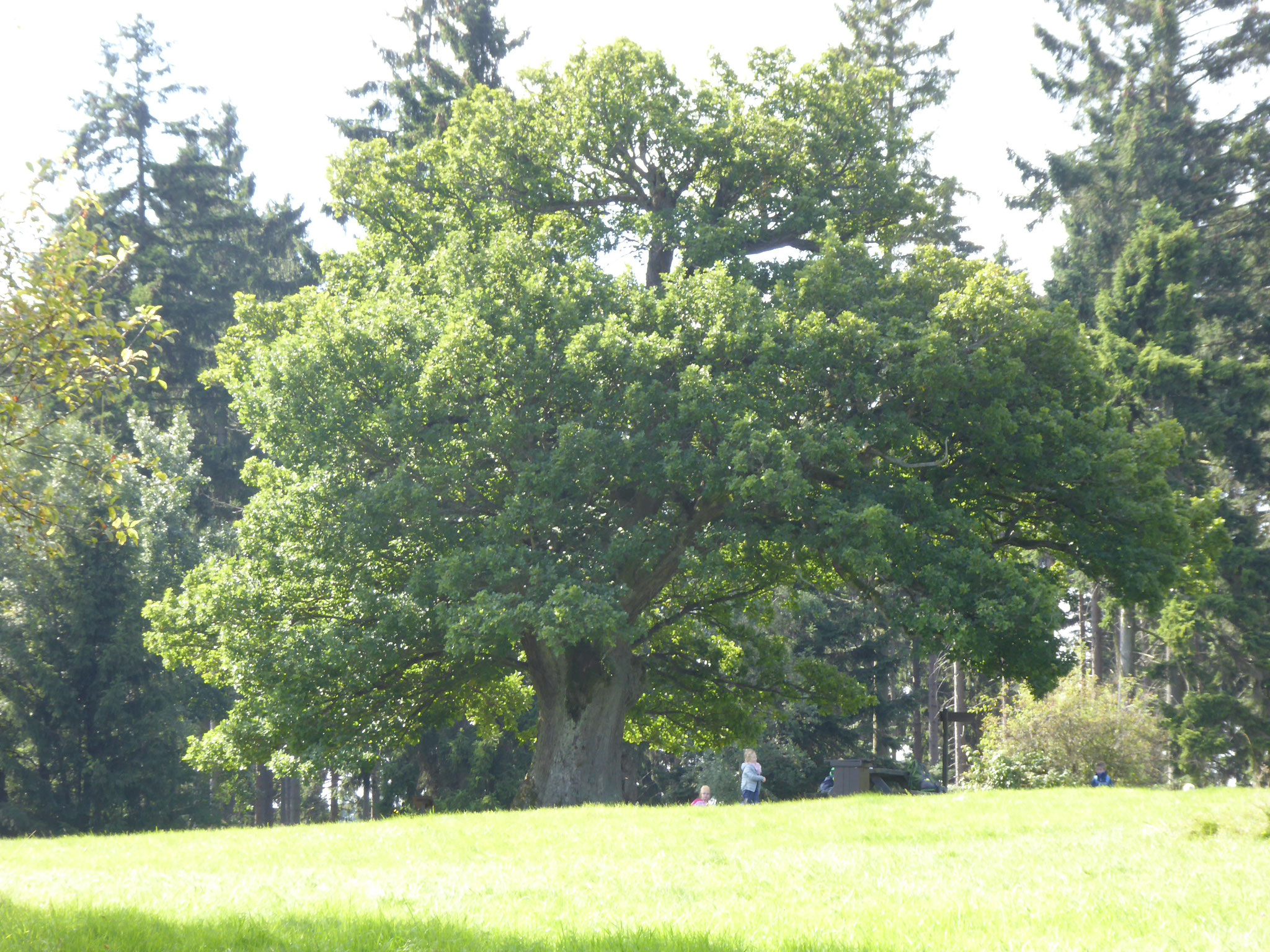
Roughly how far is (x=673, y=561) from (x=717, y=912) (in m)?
12.7

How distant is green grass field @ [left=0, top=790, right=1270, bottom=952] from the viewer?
6.86 metres

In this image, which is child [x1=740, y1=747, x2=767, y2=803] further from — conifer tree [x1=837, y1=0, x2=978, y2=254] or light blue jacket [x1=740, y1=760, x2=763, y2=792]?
conifer tree [x1=837, y1=0, x2=978, y2=254]

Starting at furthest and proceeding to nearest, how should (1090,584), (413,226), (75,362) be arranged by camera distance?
(1090,584), (413,226), (75,362)

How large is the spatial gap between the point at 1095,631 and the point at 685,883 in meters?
36.9

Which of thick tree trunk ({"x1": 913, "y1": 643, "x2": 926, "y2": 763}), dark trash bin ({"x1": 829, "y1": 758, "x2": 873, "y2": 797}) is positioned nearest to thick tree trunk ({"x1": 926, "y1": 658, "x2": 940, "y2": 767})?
thick tree trunk ({"x1": 913, "y1": 643, "x2": 926, "y2": 763})

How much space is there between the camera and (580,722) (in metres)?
20.8

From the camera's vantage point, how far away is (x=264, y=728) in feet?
64.2

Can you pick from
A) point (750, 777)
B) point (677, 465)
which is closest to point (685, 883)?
point (677, 465)

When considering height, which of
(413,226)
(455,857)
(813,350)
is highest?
(413,226)

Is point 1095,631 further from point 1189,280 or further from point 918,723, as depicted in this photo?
point 1189,280

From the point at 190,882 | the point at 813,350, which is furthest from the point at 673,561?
the point at 190,882

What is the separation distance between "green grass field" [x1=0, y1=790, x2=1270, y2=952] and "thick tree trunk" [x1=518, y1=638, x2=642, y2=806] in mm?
5235

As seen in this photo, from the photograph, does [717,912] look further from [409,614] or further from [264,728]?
[264,728]

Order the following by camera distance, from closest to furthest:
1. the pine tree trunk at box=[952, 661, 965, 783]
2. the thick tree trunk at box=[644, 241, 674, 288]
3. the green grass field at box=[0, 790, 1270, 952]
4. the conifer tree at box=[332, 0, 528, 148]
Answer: the green grass field at box=[0, 790, 1270, 952] → the thick tree trunk at box=[644, 241, 674, 288] → the conifer tree at box=[332, 0, 528, 148] → the pine tree trunk at box=[952, 661, 965, 783]
